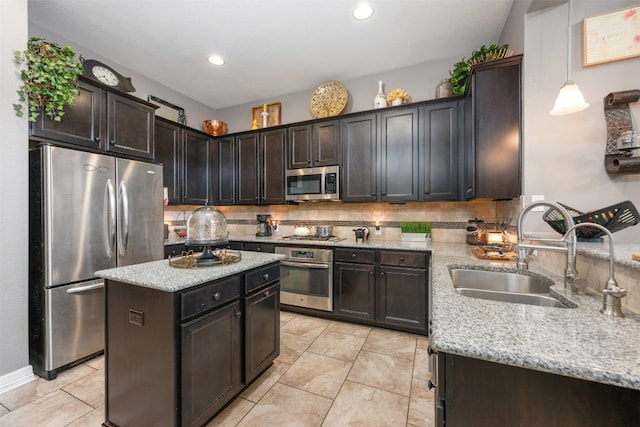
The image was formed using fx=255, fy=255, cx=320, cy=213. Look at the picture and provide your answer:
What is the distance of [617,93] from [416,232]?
1.86m

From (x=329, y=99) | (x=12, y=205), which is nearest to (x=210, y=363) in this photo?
(x=12, y=205)

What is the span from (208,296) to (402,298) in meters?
2.00

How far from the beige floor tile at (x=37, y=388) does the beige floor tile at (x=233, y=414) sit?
1.29m

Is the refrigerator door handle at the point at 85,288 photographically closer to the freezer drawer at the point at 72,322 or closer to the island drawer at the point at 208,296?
the freezer drawer at the point at 72,322

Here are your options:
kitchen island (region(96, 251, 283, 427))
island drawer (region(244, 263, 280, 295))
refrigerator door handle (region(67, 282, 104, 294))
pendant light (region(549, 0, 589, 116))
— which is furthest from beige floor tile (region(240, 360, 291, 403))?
pendant light (region(549, 0, 589, 116))

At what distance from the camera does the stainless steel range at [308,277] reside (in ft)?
9.80

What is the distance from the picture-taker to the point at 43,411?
1631 mm

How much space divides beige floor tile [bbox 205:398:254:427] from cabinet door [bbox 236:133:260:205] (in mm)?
2571

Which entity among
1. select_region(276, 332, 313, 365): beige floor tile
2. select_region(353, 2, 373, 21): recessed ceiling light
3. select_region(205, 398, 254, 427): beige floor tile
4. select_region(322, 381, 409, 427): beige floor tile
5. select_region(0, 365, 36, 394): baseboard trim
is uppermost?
select_region(353, 2, 373, 21): recessed ceiling light

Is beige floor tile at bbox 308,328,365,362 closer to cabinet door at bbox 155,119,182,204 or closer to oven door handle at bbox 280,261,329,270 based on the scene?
oven door handle at bbox 280,261,329,270

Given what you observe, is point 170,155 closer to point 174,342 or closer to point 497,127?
point 174,342

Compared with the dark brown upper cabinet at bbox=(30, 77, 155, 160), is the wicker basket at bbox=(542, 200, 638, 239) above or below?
below

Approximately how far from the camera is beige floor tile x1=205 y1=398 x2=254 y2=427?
1.55 m

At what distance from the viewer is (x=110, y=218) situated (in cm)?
229
